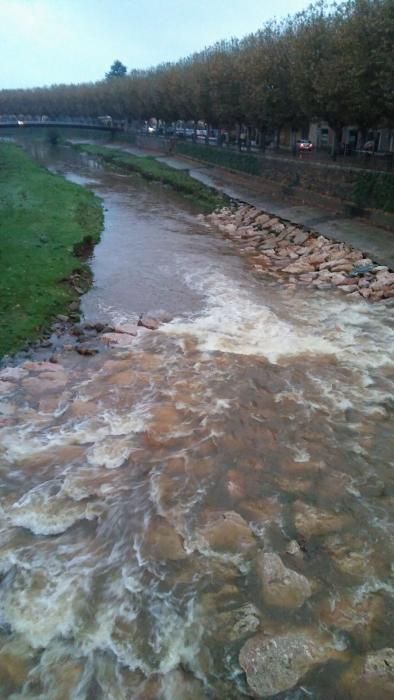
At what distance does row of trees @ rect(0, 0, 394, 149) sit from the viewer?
792 inches

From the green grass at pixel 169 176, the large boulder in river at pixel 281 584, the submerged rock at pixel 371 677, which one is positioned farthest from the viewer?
the green grass at pixel 169 176

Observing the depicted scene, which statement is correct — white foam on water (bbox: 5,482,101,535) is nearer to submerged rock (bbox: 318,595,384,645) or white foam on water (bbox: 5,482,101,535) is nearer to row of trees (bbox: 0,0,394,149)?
submerged rock (bbox: 318,595,384,645)

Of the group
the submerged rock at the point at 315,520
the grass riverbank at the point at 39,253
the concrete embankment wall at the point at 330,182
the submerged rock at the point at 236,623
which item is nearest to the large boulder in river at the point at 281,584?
the submerged rock at the point at 236,623

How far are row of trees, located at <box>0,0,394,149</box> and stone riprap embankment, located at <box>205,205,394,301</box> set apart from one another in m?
5.91

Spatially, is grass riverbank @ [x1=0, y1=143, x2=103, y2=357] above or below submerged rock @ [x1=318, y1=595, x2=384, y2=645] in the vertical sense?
above

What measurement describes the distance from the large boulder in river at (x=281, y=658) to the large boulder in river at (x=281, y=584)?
1.23 ft

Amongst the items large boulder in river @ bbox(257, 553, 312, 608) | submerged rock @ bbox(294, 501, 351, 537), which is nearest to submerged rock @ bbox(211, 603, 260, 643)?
large boulder in river @ bbox(257, 553, 312, 608)

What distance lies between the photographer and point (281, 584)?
5660mm

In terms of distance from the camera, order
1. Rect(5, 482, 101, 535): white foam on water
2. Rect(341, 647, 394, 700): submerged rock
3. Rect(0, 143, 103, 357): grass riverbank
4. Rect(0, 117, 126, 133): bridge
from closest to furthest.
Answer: Rect(341, 647, 394, 700): submerged rock → Rect(5, 482, 101, 535): white foam on water → Rect(0, 143, 103, 357): grass riverbank → Rect(0, 117, 126, 133): bridge

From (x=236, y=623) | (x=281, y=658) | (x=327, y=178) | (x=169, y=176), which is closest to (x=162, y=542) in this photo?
(x=236, y=623)

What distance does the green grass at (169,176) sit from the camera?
31359 millimetres

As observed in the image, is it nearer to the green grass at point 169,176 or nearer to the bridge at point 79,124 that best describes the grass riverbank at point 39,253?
the green grass at point 169,176

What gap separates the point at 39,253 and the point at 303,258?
30.8 ft

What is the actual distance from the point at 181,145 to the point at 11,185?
27.6 metres
